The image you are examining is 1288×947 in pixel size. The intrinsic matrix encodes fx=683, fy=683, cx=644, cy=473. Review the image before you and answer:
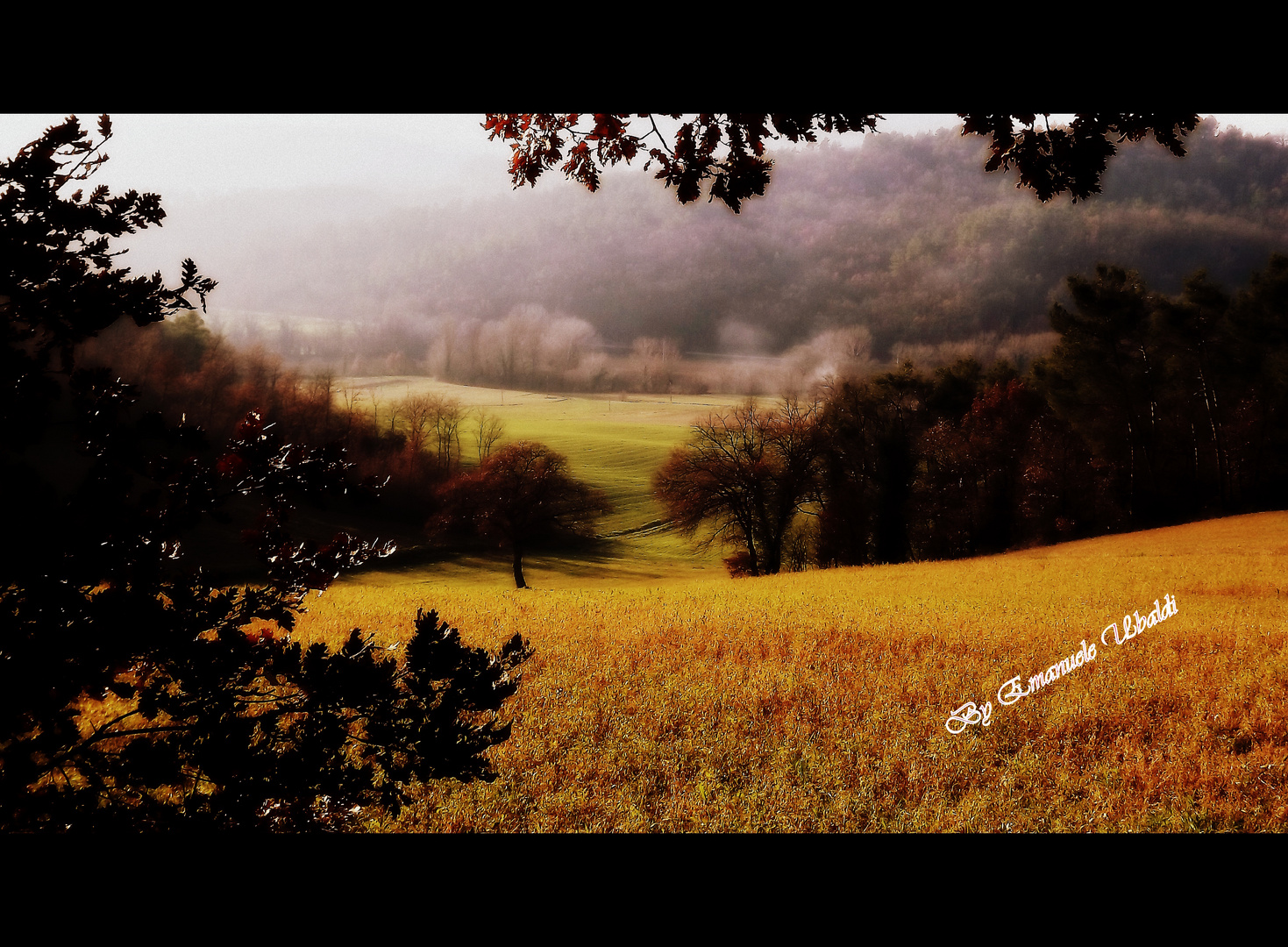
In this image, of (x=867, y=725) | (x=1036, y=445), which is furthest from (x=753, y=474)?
(x=867, y=725)

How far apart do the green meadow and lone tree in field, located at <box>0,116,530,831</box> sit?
592 inches

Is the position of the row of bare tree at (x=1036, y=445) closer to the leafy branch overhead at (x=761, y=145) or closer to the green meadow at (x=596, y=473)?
the green meadow at (x=596, y=473)

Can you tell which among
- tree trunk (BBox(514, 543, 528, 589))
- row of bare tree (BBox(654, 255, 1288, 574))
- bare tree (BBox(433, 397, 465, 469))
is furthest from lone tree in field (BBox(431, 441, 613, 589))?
row of bare tree (BBox(654, 255, 1288, 574))

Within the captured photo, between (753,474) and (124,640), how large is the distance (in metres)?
23.0

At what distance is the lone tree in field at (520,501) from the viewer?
20420 mm

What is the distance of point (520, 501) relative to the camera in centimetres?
2253

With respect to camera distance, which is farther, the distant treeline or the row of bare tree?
the distant treeline

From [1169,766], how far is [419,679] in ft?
14.7

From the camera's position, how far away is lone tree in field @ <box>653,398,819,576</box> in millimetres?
24469

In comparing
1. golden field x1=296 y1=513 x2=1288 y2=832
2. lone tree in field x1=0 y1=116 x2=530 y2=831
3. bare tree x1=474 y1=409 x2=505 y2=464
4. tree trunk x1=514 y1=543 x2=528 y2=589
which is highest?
bare tree x1=474 y1=409 x2=505 y2=464

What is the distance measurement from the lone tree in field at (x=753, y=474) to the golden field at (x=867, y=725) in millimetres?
15991

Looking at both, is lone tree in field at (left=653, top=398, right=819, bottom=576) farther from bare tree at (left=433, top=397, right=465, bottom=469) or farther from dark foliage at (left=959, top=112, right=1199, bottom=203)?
dark foliage at (left=959, top=112, right=1199, bottom=203)
